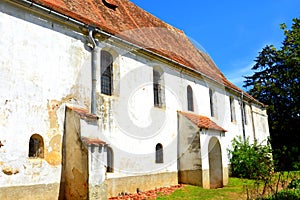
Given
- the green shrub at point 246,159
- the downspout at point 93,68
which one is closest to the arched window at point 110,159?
the downspout at point 93,68

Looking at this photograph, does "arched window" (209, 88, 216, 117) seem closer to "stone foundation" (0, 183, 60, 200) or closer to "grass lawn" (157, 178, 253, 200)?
"grass lawn" (157, 178, 253, 200)

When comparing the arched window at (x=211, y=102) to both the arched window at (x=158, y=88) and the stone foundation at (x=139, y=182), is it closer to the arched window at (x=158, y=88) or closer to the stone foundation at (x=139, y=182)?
the arched window at (x=158, y=88)

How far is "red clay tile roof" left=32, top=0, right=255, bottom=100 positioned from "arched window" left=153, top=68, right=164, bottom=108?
3.16 feet

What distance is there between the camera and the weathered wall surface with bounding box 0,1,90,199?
8702mm

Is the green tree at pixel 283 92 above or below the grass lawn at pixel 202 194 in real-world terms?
above

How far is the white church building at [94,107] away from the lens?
9.12 metres

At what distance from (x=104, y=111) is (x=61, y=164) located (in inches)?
103

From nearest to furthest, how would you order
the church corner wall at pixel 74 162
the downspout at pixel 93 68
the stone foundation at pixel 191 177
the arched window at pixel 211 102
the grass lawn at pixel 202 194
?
the church corner wall at pixel 74 162 → the downspout at pixel 93 68 → the grass lawn at pixel 202 194 → the stone foundation at pixel 191 177 → the arched window at pixel 211 102

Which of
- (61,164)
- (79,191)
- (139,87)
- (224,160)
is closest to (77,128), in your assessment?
(61,164)

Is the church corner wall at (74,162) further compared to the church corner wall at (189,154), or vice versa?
the church corner wall at (189,154)

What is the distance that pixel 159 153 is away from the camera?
47.4ft

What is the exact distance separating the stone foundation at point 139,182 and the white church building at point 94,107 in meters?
0.04

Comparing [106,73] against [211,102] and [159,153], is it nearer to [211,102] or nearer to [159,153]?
[159,153]

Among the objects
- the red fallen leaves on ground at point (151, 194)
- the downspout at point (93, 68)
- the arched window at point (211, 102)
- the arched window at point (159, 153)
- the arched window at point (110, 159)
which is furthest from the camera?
the arched window at point (211, 102)
